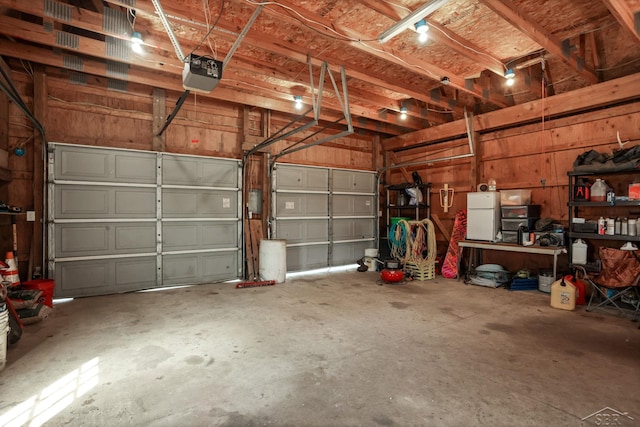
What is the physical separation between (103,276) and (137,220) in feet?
3.25

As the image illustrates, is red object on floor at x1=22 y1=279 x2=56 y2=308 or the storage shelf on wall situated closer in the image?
red object on floor at x1=22 y1=279 x2=56 y2=308

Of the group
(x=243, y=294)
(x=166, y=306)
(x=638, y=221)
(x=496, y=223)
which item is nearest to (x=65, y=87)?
(x=166, y=306)

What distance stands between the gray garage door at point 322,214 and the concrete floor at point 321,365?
253 cm

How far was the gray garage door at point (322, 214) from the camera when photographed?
6742 mm

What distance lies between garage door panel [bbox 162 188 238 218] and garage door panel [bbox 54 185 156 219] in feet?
0.82

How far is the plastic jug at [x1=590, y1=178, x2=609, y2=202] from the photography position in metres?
4.49

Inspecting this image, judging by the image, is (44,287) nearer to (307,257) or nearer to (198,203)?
(198,203)

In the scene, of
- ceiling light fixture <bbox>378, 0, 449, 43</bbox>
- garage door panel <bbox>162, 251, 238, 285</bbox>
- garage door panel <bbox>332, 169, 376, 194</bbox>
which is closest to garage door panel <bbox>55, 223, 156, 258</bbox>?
garage door panel <bbox>162, 251, 238, 285</bbox>

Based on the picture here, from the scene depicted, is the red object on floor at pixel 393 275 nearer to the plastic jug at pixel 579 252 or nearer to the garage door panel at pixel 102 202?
the plastic jug at pixel 579 252

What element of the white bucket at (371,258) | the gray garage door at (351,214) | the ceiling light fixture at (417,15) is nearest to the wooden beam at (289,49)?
the ceiling light fixture at (417,15)

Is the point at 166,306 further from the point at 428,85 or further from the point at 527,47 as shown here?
the point at 527,47

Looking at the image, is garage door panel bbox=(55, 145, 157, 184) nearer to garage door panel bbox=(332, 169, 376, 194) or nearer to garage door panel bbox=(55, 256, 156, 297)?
garage door panel bbox=(55, 256, 156, 297)

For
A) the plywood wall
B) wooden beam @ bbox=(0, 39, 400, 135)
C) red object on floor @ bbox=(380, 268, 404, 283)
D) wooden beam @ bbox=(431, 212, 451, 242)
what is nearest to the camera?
wooden beam @ bbox=(0, 39, 400, 135)

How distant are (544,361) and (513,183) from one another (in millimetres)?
4122
